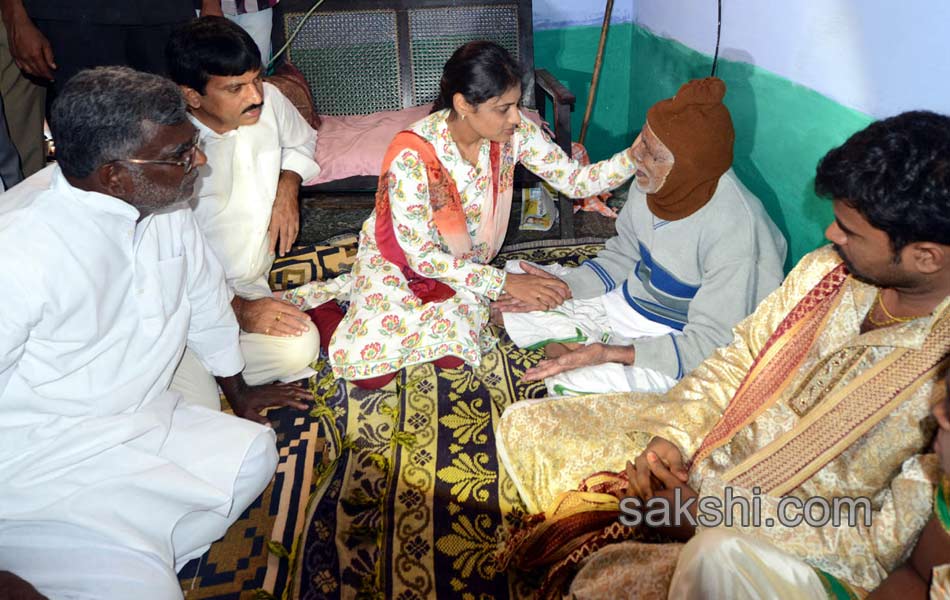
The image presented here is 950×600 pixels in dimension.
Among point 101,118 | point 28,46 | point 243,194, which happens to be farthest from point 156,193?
point 28,46

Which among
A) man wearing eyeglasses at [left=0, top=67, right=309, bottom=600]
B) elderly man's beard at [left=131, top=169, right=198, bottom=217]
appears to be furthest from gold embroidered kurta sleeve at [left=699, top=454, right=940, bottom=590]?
elderly man's beard at [left=131, top=169, right=198, bottom=217]

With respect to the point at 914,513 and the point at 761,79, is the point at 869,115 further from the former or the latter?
the point at 914,513

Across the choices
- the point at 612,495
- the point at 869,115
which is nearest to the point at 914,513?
the point at 612,495

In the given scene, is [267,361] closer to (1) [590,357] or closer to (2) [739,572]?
(1) [590,357]

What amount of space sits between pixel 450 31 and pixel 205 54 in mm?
2175

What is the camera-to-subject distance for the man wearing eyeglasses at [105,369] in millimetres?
1613

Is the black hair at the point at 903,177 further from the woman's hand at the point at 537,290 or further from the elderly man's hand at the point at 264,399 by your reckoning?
the elderly man's hand at the point at 264,399

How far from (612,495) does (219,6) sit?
3.11 meters

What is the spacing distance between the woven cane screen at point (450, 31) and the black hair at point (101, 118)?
9.08 ft

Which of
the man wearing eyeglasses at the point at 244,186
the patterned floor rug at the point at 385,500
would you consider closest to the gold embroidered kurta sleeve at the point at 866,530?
the patterned floor rug at the point at 385,500

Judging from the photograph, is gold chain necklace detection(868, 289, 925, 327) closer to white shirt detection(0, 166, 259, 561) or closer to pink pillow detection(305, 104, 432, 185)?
white shirt detection(0, 166, 259, 561)

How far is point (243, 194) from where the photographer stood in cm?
269

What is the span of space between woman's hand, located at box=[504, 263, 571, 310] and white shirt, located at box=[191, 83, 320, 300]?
100cm

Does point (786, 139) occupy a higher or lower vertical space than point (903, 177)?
lower
